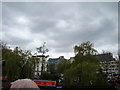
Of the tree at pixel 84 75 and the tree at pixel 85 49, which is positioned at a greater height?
the tree at pixel 85 49

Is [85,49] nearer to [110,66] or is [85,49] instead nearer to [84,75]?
[84,75]

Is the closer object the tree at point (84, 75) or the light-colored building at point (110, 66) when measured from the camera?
the tree at point (84, 75)

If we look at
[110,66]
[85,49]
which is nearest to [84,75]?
[85,49]

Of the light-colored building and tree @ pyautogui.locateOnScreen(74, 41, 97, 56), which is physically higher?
tree @ pyautogui.locateOnScreen(74, 41, 97, 56)

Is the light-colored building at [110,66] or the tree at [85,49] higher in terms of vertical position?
the tree at [85,49]

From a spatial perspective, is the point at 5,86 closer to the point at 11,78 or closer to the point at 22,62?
the point at 11,78

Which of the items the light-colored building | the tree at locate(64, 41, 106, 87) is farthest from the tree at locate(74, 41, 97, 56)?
the light-colored building

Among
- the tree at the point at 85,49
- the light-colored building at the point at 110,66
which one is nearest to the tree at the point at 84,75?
the tree at the point at 85,49

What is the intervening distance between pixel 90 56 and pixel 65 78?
578 centimetres

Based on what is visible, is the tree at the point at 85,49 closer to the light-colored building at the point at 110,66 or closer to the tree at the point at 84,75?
the tree at the point at 84,75

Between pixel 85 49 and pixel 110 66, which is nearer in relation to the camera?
pixel 85 49

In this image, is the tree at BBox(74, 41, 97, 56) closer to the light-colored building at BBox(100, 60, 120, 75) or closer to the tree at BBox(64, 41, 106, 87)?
the tree at BBox(64, 41, 106, 87)

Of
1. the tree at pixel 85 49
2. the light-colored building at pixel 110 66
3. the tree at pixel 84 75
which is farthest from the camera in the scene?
the light-colored building at pixel 110 66

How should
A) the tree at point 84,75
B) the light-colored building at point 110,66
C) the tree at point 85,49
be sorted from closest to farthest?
→ the tree at point 84,75 → the tree at point 85,49 → the light-colored building at point 110,66
